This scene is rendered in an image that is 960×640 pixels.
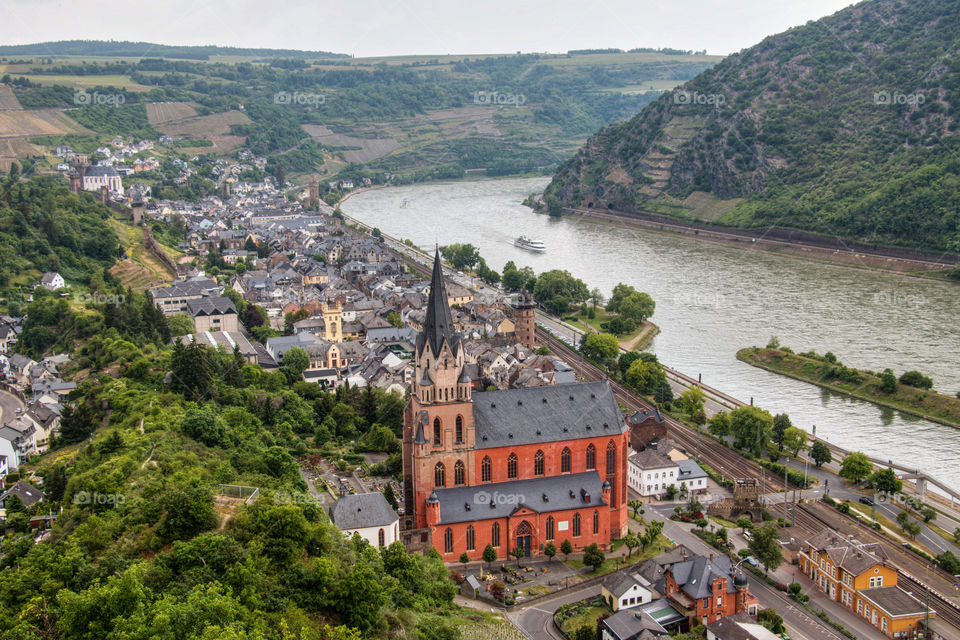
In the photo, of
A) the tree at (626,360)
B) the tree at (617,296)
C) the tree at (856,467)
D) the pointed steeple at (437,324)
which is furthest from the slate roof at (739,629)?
the tree at (617,296)

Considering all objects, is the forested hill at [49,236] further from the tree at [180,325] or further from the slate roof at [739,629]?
the slate roof at [739,629]

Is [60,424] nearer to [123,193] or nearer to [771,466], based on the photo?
[771,466]

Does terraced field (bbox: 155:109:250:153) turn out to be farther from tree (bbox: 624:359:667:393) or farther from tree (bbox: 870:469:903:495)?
tree (bbox: 870:469:903:495)

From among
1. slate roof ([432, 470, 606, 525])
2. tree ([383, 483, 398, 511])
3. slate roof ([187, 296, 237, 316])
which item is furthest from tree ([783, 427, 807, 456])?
slate roof ([187, 296, 237, 316])

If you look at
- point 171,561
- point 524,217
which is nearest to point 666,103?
point 524,217

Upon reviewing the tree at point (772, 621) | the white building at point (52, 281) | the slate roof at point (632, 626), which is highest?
the white building at point (52, 281)

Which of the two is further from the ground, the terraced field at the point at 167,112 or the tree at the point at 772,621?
the terraced field at the point at 167,112
